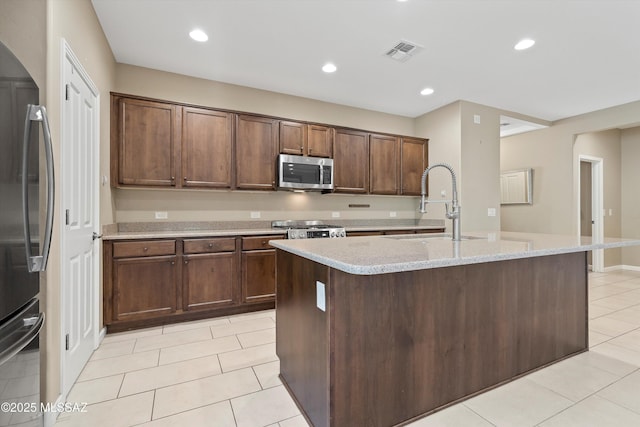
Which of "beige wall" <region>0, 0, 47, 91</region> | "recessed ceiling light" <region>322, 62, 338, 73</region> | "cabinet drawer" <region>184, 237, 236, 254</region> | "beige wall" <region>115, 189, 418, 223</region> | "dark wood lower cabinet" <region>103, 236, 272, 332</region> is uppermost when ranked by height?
"recessed ceiling light" <region>322, 62, 338, 73</region>

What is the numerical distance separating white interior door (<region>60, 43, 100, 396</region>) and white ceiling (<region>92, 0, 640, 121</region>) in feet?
2.97

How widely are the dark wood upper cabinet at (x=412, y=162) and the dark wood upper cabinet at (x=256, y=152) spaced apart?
6.93ft

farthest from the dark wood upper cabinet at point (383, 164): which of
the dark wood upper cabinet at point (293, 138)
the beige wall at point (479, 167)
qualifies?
the dark wood upper cabinet at point (293, 138)

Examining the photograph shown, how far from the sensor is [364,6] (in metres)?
2.47

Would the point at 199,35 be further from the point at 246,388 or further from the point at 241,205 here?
the point at 246,388

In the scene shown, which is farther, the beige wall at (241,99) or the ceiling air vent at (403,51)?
the beige wall at (241,99)

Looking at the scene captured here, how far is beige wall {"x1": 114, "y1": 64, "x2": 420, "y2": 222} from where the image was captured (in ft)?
11.4

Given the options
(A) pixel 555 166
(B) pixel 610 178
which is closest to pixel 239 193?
(A) pixel 555 166

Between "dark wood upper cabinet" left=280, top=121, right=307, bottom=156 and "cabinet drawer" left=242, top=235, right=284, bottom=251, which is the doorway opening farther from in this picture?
"cabinet drawer" left=242, top=235, right=284, bottom=251

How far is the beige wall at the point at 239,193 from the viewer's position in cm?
348

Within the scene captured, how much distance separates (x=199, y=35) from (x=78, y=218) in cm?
193

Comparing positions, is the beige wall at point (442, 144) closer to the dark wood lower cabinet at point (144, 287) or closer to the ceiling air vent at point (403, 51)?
the ceiling air vent at point (403, 51)

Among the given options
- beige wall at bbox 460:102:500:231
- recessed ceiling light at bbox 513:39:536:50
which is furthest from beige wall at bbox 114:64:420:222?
recessed ceiling light at bbox 513:39:536:50

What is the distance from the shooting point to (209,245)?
10.6ft
